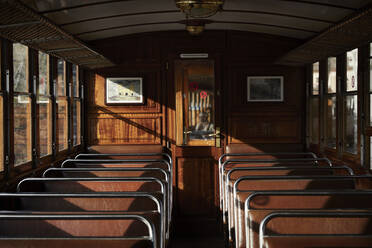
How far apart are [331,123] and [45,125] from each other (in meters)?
3.35

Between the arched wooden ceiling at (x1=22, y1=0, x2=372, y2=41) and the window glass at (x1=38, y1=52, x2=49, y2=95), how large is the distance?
0.41 m

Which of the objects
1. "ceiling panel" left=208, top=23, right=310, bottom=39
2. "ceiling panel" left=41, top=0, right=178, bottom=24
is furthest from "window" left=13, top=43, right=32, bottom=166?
"ceiling panel" left=208, top=23, right=310, bottom=39

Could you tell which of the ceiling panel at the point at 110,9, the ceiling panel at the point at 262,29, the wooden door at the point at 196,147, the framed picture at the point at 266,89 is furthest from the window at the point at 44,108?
the framed picture at the point at 266,89

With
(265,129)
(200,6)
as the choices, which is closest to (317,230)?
(200,6)

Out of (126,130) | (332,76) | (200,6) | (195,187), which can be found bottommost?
(195,187)

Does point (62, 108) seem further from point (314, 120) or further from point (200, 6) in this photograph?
point (314, 120)

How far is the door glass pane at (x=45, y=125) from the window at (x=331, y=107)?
10.8 feet

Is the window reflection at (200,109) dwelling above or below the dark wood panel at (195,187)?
above

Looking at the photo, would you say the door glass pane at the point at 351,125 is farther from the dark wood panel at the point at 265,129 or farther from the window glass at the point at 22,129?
the window glass at the point at 22,129

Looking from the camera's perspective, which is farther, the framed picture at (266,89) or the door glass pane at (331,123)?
the framed picture at (266,89)

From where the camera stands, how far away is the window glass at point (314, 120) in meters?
5.88

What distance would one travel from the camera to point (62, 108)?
5254mm

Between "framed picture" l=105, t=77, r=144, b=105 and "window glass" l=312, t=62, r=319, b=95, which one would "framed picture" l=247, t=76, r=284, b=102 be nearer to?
"window glass" l=312, t=62, r=319, b=95

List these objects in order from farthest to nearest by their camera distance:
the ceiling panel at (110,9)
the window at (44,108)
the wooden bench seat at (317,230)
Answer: the window at (44,108) < the ceiling panel at (110,9) < the wooden bench seat at (317,230)
